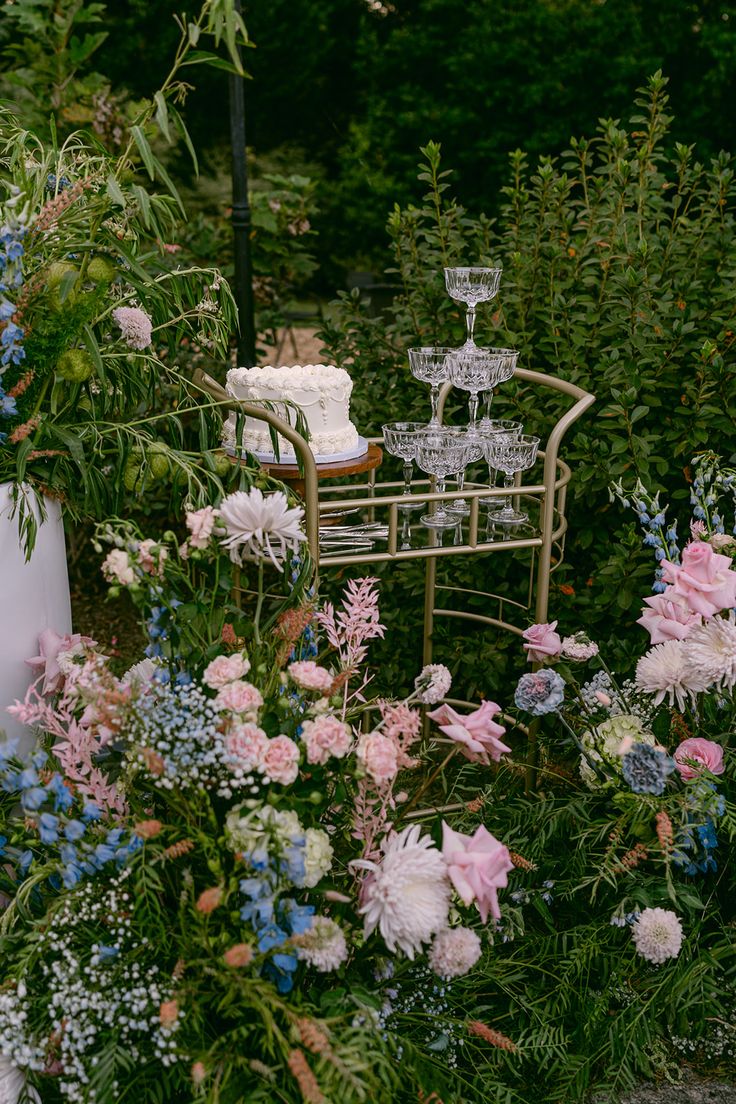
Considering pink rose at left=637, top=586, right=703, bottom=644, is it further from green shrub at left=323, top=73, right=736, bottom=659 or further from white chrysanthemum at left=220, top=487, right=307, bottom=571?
white chrysanthemum at left=220, top=487, right=307, bottom=571

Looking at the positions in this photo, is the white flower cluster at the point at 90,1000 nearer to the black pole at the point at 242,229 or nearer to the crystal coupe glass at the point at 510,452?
the crystal coupe glass at the point at 510,452

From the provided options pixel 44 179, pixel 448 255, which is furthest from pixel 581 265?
pixel 44 179

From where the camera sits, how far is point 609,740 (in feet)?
6.82

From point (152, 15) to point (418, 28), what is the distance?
242 cm

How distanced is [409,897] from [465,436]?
110 cm

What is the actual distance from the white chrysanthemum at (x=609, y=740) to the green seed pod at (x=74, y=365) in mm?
1141

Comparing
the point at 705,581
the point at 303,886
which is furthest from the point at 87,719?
the point at 705,581

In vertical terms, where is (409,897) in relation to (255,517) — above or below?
below

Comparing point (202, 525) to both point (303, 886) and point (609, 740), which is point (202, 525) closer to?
point (303, 886)

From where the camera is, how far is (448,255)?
3.13 meters

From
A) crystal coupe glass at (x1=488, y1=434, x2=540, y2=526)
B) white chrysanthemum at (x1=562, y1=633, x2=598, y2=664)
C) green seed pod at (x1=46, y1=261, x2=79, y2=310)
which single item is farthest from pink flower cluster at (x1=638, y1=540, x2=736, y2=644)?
green seed pod at (x1=46, y1=261, x2=79, y2=310)

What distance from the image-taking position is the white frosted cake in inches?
86.9

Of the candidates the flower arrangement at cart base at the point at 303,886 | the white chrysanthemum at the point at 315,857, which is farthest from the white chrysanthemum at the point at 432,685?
the white chrysanthemum at the point at 315,857

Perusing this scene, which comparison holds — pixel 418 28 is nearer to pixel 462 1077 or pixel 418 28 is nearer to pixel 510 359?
pixel 510 359
